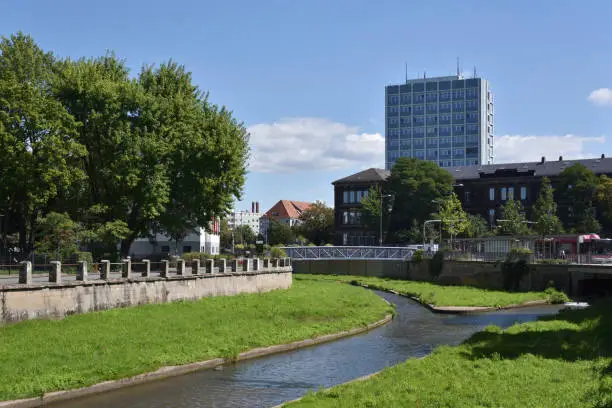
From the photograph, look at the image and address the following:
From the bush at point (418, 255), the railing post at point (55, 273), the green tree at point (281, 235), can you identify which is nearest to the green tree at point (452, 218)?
the bush at point (418, 255)

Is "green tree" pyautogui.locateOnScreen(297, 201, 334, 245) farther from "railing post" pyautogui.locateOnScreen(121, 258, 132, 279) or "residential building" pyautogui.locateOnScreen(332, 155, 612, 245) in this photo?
"railing post" pyautogui.locateOnScreen(121, 258, 132, 279)

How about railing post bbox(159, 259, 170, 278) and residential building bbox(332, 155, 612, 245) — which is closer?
railing post bbox(159, 259, 170, 278)

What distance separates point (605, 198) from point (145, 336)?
97934mm

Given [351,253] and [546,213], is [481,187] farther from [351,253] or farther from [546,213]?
[351,253]

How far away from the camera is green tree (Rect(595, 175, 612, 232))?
114 meters

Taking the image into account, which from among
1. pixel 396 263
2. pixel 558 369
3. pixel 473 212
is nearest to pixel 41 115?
pixel 558 369

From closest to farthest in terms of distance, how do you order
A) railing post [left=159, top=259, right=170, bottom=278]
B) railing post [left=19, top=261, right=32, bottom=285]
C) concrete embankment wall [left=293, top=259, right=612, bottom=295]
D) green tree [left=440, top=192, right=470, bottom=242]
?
1. railing post [left=19, top=261, right=32, bottom=285]
2. railing post [left=159, top=259, right=170, bottom=278]
3. concrete embankment wall [left=293, top=259, right=612, bottom=295]
4. green tree [left=440, top=192, right=470, bottom=242]

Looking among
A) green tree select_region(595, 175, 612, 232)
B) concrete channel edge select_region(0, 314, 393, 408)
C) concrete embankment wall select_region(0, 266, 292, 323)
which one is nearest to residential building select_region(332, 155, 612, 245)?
green tree select_region(595, 175, 612, 232)

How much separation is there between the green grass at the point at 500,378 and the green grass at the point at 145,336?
9347 millimetres

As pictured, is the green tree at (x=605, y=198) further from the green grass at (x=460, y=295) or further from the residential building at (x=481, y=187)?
the green grass at (x=460, y=295)

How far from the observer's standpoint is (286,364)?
32.8 m

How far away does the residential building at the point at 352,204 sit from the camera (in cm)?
14462

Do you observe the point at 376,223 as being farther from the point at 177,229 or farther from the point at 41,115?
the point at 41,115

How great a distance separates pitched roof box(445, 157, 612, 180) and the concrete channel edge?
9802 centimetres
